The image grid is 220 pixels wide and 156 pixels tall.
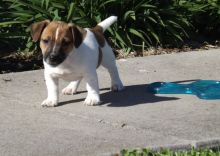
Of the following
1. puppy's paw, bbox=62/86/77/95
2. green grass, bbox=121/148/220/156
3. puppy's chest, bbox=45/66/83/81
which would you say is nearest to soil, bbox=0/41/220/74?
puppy's paw, bbox=62/86/77/95

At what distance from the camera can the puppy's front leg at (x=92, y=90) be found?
7.33 metres

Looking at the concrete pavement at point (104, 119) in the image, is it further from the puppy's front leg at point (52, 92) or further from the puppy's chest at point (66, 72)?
the puppy's chest at point (66, 72)

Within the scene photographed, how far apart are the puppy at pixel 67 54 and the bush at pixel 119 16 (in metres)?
3.13

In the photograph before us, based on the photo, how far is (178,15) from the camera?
1158 centimetres

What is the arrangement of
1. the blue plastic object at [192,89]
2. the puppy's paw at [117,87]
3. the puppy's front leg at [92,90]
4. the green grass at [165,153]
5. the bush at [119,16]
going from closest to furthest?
the green grass at [165,153] < the puppy's front leg at [92,90] < the blue plastic object at [192,89] < the puppy's paw at [117,87] < the bush at [119,16]

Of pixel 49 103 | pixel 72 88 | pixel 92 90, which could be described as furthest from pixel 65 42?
pixel 72 88

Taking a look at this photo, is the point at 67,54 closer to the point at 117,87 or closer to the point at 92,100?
the point at 92,100

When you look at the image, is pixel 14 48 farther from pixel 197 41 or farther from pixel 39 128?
pixel 39 128

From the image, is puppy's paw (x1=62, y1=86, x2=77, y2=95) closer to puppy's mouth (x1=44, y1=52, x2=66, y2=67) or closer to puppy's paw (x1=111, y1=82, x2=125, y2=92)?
puppy's paw (x1=111, y1=82, x2=125, y2=92)

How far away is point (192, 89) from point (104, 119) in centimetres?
157

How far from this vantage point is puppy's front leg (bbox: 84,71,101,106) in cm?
733

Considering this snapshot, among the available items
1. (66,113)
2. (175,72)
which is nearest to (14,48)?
(175,72)

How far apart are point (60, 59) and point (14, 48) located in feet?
13.2

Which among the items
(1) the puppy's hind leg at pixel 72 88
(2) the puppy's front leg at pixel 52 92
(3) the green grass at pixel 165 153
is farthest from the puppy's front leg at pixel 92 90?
(3) the green grass at pixel 165 153
